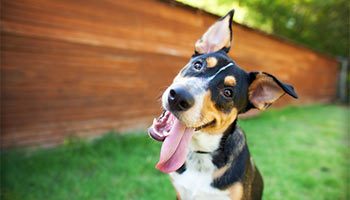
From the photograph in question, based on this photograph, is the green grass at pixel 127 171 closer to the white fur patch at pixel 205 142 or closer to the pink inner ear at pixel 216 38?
the white fur patch at pixel 205 142

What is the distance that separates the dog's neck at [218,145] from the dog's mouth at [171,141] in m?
0.26

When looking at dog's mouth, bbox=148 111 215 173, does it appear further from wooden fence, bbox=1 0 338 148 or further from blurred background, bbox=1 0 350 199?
blurred background, bbox=1 0 350 199

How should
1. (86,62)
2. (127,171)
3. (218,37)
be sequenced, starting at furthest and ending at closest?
1. (86,62)
2. (127,171)
3. (218,37)

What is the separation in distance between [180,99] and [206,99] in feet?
0.95

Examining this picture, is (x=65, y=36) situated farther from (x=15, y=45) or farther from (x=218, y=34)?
(x=218, y=34)

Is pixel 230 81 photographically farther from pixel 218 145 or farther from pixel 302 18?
pixel 302 18

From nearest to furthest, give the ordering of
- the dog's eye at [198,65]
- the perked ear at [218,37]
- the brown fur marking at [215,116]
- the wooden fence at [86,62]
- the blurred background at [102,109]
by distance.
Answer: the brown fur marking at [215,116] → the dog's eye at [198,65] → the perked ear at [218,37] → the blurred background at [102,109] → the wooden fence at [86,62]

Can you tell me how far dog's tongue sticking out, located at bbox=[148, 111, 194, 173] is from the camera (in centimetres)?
187

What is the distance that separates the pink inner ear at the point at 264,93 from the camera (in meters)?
2.18

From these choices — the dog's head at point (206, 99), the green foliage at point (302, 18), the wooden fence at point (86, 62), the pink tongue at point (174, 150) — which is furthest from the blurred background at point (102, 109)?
the green foliage at point (302, 18)

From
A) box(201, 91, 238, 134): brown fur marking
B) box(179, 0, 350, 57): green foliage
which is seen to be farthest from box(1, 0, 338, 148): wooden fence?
box(179, 0, 350, 57): green foliage

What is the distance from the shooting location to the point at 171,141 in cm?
188

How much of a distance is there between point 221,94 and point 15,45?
3592 millimetres

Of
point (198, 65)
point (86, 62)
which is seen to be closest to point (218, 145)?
point (198, 65)
